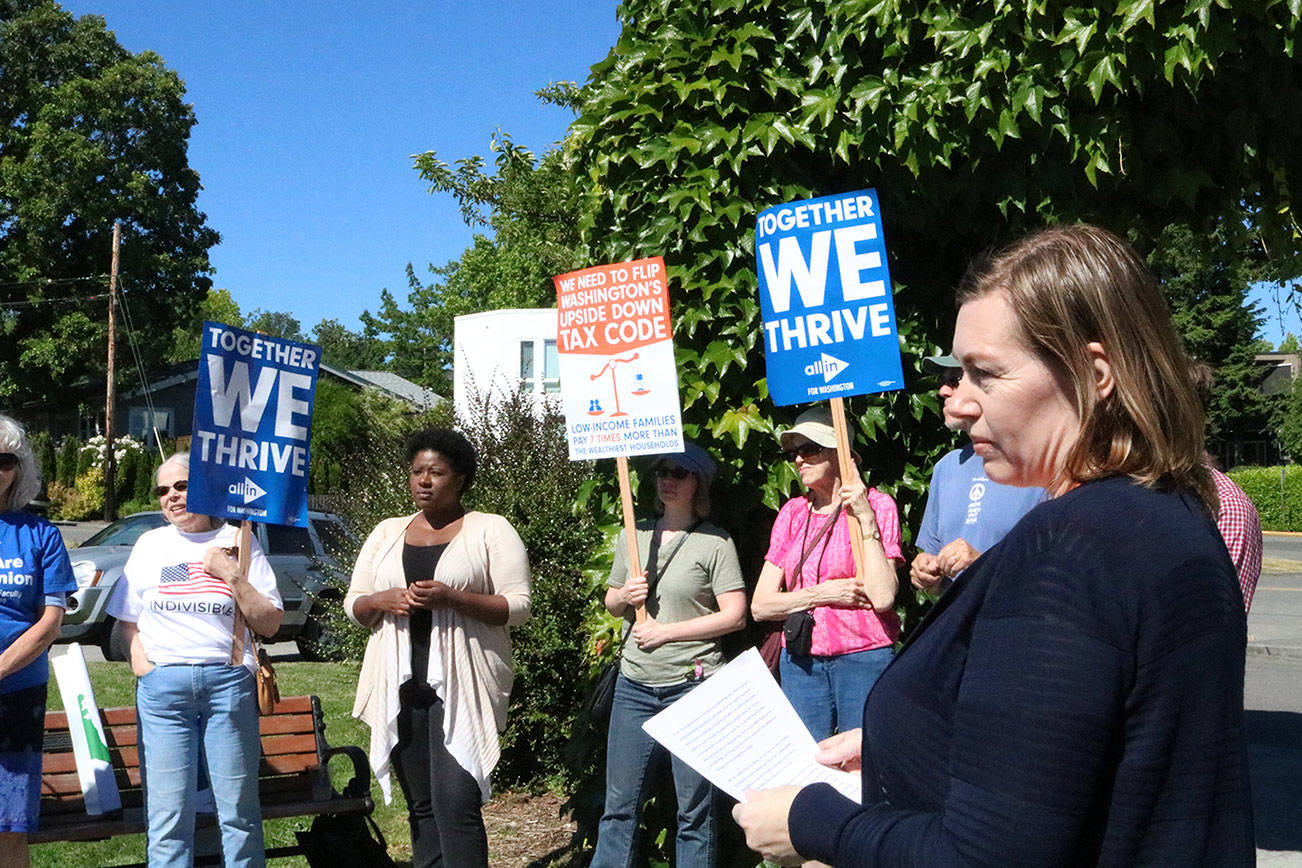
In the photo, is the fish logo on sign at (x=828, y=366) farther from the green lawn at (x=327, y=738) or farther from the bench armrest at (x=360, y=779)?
the green lawn at (x=327, y=738)

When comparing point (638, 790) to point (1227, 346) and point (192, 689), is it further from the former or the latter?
point (1227, 346)

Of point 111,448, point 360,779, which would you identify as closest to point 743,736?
point 360,779

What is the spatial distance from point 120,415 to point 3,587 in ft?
165

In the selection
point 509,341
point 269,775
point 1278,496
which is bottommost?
point 1278,496

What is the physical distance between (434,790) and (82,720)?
4.81 ft

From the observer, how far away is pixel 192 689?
4840 millimetres

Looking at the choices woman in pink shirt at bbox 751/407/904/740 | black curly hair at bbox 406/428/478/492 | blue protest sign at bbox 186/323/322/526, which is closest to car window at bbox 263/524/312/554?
blue protest sign at bbox 186/323/322/526

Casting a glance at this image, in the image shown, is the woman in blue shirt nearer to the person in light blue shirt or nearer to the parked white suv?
the person in light blue shirt

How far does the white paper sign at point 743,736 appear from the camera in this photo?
226 cm

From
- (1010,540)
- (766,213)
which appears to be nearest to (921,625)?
(1010,540)

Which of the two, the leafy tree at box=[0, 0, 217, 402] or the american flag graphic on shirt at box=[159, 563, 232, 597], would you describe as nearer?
the american flag graphic on shirt at box=[159, 563, 232, 597]

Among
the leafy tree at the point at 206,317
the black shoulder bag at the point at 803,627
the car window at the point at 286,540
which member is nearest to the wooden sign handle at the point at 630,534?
the black shoulder bag at the point at 803,627

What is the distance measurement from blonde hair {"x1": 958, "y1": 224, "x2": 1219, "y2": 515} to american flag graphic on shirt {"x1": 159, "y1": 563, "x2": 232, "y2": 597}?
4061mm

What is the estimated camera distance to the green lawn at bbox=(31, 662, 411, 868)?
6512 mm
